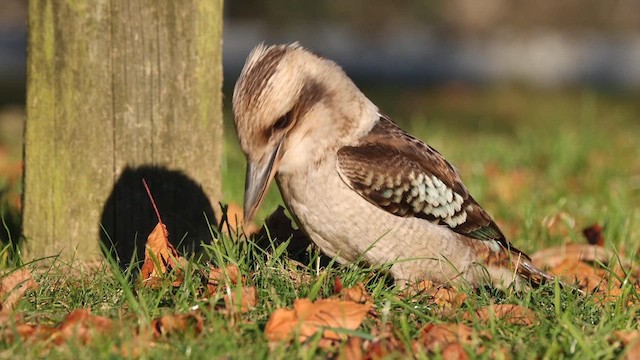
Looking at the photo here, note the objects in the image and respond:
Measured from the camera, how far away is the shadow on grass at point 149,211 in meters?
4.74

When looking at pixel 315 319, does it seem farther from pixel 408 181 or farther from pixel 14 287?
pixel 14 287

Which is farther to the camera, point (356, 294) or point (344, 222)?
point (344, 222)

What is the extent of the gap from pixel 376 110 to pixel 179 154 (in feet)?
3.07

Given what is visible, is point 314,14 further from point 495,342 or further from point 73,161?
point 495,342

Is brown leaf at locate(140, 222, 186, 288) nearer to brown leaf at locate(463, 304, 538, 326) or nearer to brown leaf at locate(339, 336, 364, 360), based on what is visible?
brown leaf at locate(339, 336, 364, 360)

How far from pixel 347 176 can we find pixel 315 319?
775mm

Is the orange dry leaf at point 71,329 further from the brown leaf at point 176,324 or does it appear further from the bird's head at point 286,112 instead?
the bird's head at point 286,112

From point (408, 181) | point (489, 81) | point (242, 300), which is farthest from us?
point (489, 81)

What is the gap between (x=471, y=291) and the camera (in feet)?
13.5

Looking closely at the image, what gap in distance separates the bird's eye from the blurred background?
185cm

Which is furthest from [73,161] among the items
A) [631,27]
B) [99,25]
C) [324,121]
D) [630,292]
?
[631,27]

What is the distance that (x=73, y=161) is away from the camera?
15.3 feet

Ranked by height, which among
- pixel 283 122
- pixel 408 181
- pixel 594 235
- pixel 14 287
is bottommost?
pixel 594 235

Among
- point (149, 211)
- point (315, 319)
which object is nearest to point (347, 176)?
point (315, 319)
